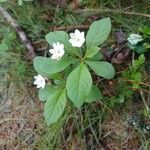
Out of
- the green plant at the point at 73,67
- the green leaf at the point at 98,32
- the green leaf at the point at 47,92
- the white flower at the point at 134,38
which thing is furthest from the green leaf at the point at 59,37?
the white flower at the point at 134,38

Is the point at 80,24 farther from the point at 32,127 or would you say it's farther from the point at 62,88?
the point at 32,127

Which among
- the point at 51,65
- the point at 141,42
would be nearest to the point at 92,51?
the point at 51,65

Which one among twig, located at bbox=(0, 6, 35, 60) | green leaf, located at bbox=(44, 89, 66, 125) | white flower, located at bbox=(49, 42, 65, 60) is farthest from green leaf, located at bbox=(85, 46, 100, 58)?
twig, located at bbox=(0, 6, 35, 60)

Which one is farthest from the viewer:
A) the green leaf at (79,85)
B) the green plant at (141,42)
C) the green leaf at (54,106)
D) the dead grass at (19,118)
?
the dead grass at (19,118)

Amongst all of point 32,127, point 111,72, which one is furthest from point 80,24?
point 32,127

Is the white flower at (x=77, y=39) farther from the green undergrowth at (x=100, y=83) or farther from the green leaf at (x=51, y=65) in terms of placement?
the green undergrowth at (x=100, y=83)

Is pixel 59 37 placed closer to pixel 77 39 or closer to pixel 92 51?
pixel 77 39
